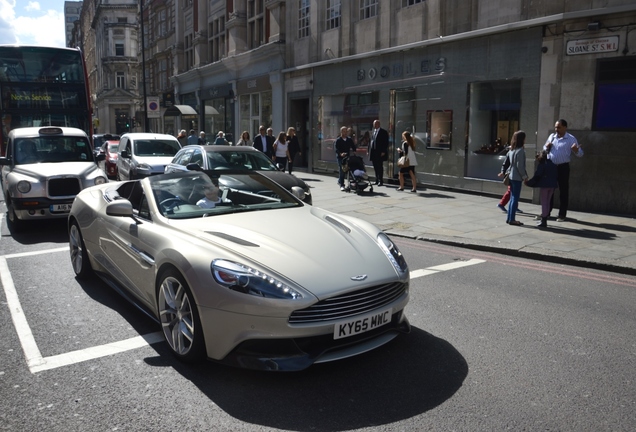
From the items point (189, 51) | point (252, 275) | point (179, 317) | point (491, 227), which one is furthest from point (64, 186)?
point (189, 51)

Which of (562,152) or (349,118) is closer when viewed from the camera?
(562,152)

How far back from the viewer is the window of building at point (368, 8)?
59.3 ft

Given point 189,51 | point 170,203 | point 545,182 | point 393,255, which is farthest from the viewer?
point 189,51

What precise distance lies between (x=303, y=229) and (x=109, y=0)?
85963 mm

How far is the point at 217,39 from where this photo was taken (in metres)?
32.2

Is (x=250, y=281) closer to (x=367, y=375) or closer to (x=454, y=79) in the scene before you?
(x=367, y=375)

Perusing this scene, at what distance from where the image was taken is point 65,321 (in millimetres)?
5078

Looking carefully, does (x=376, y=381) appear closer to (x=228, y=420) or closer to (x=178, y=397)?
(x=228, y=420)

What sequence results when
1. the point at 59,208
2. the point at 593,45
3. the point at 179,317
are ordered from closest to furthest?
1. the point at 179,317
2. the point at 59,208
3. the point at 593,45

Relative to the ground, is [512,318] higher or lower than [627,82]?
lower

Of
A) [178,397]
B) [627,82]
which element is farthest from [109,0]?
[178,397]

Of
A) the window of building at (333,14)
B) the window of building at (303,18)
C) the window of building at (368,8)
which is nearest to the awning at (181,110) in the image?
the window of building at (303,18)

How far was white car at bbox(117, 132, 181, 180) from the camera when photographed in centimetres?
1577

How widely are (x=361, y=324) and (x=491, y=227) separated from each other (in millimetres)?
7027
